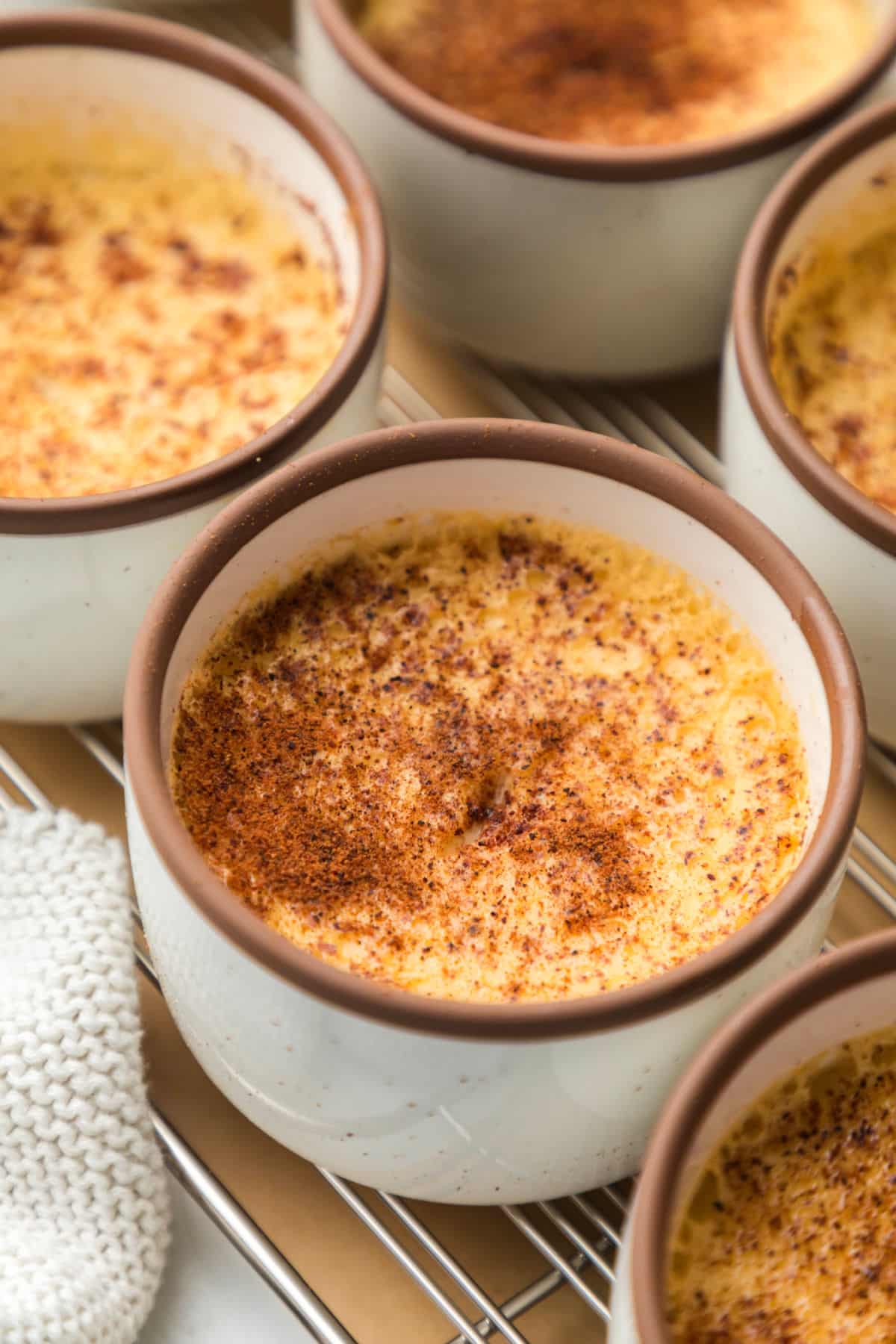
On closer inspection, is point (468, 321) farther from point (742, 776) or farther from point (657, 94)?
point (742, 776)

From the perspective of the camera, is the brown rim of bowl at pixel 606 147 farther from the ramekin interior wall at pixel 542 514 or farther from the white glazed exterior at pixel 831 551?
the ramekin interior wall at pixel 542 514

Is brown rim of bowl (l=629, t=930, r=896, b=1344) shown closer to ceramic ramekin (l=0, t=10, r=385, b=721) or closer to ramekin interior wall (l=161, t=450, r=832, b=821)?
ramekin interior wall (l=161, t=450, r=832, b=821)

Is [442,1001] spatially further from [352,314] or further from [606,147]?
[606,147]

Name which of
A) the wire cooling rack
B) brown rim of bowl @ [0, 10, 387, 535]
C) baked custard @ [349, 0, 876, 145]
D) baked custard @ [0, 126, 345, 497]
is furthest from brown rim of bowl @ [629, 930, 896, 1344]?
baked custard @ [349, 0, 876, 145]

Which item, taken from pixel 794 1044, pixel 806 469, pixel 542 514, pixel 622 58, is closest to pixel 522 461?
pixel 542 514

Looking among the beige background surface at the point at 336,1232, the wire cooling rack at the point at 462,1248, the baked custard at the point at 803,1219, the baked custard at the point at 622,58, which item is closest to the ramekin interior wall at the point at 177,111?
the baked custard at the point at 622,58

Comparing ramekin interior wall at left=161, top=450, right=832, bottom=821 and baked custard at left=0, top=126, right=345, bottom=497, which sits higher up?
ramekin interior wall at left=161, top=450, right=832, bottom=821
